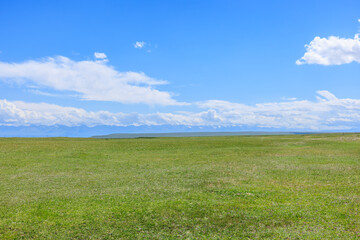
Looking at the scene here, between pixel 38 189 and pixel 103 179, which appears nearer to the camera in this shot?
pixel 38 189

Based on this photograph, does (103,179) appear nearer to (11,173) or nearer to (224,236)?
(11,173)

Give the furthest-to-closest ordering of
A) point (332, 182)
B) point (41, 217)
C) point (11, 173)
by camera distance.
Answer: point (11, 173)
point (332, 182)
point (41, 217)

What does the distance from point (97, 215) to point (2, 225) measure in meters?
5.38

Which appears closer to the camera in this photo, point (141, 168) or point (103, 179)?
point (103, 179)

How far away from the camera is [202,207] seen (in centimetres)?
1741

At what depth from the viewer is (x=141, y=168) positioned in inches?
1284

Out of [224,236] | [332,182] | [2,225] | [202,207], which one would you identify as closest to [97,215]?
[2,225]

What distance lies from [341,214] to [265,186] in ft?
24.8

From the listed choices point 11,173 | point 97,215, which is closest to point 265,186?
point 97,215

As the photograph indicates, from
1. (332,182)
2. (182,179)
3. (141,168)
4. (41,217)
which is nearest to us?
(41,217)

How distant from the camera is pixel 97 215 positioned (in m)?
16.0

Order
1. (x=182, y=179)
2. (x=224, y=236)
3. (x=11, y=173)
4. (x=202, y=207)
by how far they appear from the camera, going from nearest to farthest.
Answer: (x=224, y=236) → (x=202, y=207) → (x=182, y=179) → (x=11, y=173)

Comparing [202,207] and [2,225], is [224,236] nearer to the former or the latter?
[202,207]

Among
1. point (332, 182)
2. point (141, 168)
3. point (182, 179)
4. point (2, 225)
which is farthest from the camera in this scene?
point (141, 168)
